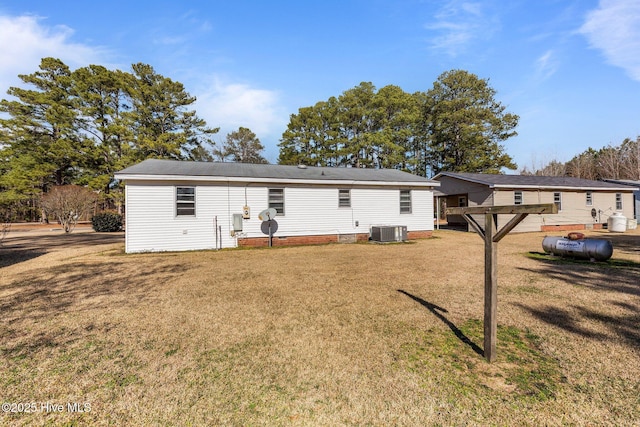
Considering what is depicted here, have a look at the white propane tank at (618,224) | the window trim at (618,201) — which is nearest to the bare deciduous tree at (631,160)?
the window trim at (618,201)

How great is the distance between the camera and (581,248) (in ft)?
28.3

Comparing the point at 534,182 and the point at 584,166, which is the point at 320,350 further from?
the point at 584,166

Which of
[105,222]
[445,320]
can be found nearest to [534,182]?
[445,320]

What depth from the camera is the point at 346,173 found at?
643 inches

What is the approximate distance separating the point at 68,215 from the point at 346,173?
2044cm

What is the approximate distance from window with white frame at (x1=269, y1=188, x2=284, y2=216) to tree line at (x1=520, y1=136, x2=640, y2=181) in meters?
41.4

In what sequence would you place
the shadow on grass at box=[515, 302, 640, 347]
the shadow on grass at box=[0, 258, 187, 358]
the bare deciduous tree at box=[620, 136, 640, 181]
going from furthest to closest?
the bare deciduous tree at box=[620, 136, 640, 181], the shadow on grass at box=[0, 258, 187, 358], the shadow on grass at box=[515, 302, 640, 347]

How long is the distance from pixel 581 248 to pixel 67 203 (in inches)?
1127

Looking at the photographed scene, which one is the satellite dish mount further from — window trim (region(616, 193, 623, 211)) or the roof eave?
window trim (region(616, 193, 623, 211))

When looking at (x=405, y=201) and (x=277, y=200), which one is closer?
(x=277, y=200)

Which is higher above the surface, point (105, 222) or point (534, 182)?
point (534, 182)

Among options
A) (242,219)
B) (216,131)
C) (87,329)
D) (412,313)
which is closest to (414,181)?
(242,219)

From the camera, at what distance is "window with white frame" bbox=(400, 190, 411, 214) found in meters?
15.6

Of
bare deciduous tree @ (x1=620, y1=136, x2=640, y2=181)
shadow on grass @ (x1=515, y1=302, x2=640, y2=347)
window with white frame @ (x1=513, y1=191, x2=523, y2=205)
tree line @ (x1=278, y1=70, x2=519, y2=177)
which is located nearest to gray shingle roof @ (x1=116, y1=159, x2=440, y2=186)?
window with white frame @ (x1=513, y1=191, x2=523, y2=205)
